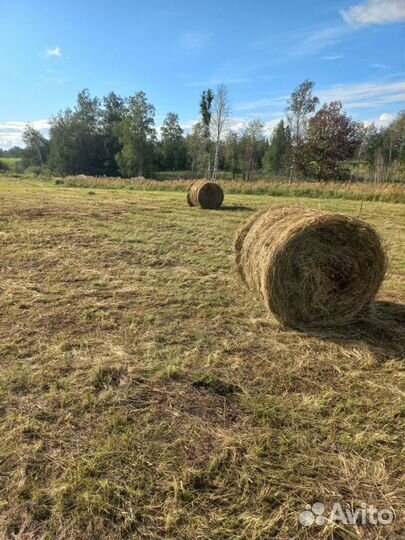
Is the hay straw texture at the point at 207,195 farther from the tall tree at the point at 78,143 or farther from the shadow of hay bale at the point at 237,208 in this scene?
the tall tree at the point at 78,143

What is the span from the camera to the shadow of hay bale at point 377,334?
10.9 feet

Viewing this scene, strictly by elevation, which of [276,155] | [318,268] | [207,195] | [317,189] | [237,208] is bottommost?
[237,208]

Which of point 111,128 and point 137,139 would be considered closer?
point 137,139

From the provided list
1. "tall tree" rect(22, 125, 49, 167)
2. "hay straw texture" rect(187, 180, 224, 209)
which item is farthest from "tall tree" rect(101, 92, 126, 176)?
"hay straw texture" rect(187, 180, 224, 209)

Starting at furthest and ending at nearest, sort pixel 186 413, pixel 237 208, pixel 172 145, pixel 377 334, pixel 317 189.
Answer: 1. pixel 172 145
2. pixel 317 189
3. pixel 237 208
4. pixel 377 334
5. pixel 186 413

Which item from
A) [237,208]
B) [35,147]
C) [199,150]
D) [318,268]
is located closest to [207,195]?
[237,208]

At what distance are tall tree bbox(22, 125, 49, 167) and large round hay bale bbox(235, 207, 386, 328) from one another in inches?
2648

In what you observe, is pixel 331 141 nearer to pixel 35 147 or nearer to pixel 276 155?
pixel 276 155

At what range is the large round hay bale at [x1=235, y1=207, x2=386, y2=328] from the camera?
357 centimetres

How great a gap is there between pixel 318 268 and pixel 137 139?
45.8 m

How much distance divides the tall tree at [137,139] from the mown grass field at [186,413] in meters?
43.9

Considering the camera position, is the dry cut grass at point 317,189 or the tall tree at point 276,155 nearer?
the dry cut grass at point 317,189

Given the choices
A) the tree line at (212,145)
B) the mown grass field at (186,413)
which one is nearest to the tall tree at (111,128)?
the tree line at (212,145)

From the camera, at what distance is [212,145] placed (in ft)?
150
